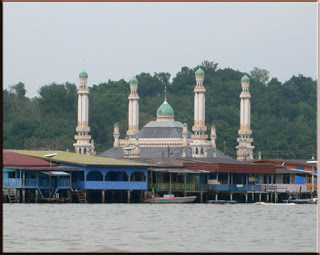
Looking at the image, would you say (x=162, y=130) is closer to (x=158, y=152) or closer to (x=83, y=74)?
(x=158, y=152)

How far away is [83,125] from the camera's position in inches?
5630

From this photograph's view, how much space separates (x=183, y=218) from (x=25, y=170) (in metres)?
29.2

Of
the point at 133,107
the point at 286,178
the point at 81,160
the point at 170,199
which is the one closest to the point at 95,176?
the point at 81,160

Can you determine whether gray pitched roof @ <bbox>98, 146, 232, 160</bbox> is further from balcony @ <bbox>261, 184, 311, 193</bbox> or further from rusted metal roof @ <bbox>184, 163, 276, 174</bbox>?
rusted metal roof @ <bbox>184, 163, 276, 174</bbox>

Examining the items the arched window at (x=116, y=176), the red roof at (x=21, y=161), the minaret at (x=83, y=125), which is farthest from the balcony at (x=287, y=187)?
the minaret at (x=83, y=125)

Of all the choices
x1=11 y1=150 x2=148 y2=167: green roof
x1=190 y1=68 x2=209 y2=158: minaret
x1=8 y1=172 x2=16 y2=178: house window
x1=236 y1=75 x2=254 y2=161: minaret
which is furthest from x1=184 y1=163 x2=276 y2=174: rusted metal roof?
x1=236 y1=75 x2=254 y2=161: minaret

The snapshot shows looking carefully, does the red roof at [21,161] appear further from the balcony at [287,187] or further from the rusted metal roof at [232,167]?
the balcony at [287,187]

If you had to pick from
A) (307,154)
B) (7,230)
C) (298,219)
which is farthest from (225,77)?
(7,230)

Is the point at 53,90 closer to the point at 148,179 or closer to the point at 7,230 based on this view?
the point at 148,179

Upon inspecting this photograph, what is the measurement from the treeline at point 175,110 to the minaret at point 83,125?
7.08 meters

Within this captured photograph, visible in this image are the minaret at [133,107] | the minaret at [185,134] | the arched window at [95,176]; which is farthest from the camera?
the minaret at [133,107]

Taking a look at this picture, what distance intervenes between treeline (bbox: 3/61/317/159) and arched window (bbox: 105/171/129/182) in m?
45.4

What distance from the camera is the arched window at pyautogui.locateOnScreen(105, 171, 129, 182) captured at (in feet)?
338

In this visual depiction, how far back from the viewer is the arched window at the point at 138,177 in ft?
338
